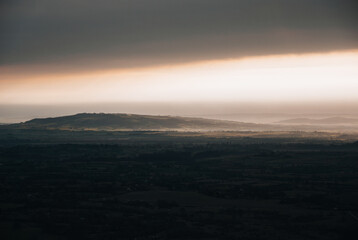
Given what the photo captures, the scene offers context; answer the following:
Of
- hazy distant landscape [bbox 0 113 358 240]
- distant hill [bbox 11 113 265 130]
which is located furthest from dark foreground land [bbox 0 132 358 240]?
distant hill [bbox 11 113 265 130]

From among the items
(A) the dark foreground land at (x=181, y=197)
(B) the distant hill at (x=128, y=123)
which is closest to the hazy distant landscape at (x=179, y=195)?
(A) the dark foreground land at (x=181, y=197)

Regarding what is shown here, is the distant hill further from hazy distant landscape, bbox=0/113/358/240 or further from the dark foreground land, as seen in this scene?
the dark foreground land

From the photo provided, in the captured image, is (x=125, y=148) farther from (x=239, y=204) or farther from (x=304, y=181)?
(x=239, y=204)

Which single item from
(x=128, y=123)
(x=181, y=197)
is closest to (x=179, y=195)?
(x=181, y=197)

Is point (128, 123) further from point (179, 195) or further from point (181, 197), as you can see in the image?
point (181, 197)

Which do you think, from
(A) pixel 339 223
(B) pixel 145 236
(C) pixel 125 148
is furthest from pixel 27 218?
(C) pixel 125 148
